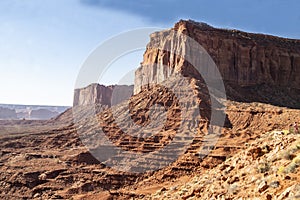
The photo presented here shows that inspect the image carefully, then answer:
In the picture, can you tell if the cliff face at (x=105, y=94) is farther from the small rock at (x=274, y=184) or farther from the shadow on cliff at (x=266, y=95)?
the small rock at (x=274, y=184)

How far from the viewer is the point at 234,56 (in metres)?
59.5

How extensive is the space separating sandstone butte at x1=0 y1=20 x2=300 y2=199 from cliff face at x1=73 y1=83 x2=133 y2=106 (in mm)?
42224

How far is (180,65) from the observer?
53.9 metres

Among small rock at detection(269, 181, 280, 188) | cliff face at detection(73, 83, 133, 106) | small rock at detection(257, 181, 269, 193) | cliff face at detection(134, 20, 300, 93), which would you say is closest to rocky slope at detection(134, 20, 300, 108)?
cliff face at detection(134, 20, 300, 93)

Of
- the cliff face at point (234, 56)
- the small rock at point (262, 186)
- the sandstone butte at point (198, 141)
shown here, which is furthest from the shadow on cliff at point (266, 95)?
the small rock at point (262, 186)

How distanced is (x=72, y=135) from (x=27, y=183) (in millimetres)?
17741

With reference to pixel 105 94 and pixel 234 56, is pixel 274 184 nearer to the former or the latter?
pixel 234 56

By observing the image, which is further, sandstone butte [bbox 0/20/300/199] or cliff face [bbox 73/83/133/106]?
cliff face [bbox 73/83/133/106]

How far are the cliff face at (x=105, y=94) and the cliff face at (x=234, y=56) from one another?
164 ft

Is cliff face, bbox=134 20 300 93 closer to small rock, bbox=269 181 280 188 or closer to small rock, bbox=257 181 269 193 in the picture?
small rock, bbox=257 181 269 193

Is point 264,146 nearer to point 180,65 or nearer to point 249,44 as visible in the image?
point 180,65

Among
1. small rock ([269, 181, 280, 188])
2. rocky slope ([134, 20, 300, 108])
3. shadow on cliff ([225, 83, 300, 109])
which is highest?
rocky slope ([134, 20, 300, 108])

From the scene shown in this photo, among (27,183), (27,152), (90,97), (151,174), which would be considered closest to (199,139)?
(151,174)

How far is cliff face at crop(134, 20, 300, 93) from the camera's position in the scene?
55.9 metres
